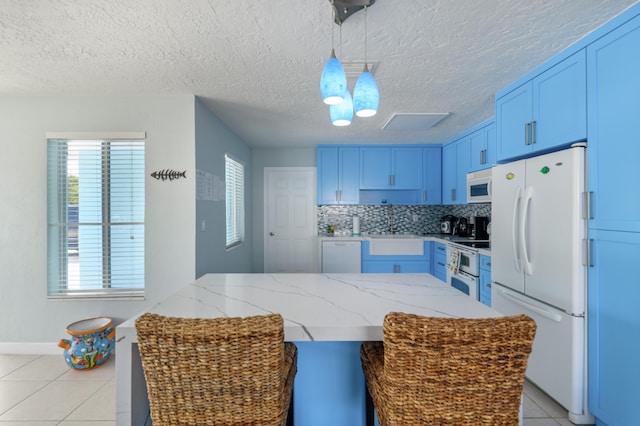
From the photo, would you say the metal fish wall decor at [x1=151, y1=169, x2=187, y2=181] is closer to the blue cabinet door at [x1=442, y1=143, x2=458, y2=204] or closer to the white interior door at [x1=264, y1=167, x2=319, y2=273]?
the white interior door at [x1=264, y1=167, x2=319, y2=273]

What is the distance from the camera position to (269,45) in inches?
76.2

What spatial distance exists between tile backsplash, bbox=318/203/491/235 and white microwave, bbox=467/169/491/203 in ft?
4.32

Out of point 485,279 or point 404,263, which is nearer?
point 485,279

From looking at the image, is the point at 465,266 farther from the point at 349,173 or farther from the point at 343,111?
the point at 343,111

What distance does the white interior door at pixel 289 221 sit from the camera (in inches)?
208

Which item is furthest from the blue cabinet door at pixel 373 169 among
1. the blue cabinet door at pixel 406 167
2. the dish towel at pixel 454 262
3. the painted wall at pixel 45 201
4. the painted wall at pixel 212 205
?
the painted wall at pixel 45 201

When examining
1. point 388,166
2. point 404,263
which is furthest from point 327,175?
point 404,263

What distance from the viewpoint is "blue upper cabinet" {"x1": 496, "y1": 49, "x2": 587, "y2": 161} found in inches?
73.6

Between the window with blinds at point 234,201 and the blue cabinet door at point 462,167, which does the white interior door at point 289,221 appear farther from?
the blue cabinet door at point 462,167

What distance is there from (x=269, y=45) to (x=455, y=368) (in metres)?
1.97

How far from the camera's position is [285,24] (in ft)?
5.63

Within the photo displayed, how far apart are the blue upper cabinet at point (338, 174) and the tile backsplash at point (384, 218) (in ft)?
1.11

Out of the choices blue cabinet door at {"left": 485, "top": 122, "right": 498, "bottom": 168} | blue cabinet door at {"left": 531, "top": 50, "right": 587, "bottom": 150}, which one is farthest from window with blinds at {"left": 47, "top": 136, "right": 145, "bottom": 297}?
blue cabinet door at {"left": 485, "top": 122, "right": 498, "bottom": 168}

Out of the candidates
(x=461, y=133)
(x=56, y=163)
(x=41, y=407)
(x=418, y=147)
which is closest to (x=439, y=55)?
(x=461, y=133)
